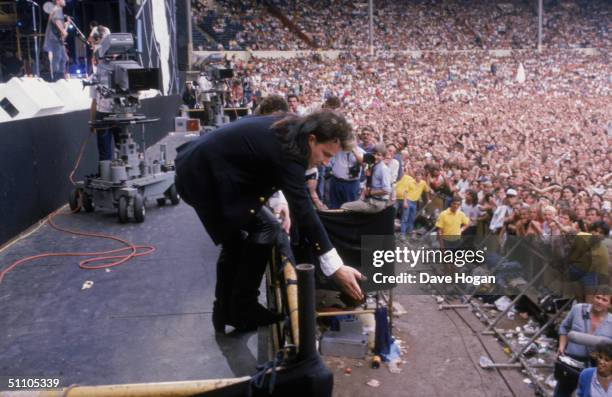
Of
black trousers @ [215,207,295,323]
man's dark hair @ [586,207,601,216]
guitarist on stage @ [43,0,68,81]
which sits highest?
guitarist on stage @ [43,0,68,81]

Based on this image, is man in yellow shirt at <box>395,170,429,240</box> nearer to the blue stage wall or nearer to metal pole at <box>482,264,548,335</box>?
metal pole at <box>482,264,548,335</box>

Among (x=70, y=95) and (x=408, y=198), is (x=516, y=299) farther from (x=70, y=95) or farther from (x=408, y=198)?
(x=70, y=95)

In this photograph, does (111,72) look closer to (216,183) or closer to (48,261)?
(48,261)

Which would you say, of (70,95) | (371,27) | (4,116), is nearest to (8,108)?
(4,116)

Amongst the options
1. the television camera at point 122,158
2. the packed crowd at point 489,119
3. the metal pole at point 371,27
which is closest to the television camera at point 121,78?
the television camera at point 122,158

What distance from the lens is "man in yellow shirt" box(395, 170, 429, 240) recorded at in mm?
11688

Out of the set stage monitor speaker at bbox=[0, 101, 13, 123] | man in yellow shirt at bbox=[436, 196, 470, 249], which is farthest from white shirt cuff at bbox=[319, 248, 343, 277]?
man in yellow shirt at bbox=[436, 196, 470, 249]

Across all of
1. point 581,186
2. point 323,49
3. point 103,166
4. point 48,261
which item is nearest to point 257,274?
point 48,261

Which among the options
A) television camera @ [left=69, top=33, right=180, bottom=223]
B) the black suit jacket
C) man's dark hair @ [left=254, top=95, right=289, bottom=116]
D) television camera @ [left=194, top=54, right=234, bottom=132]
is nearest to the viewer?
the black suit jacket

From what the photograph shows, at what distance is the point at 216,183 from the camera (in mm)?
3074

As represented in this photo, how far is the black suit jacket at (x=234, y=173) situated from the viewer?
113 inches

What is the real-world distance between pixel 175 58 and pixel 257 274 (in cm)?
1957

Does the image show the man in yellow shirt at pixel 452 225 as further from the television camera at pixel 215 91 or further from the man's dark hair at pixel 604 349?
the television camera at pixel 215 91

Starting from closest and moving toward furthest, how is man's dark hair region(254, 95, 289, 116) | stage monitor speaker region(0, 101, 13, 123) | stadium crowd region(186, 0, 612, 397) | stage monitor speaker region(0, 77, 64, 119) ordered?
man's dark hair region(254, 95, 289, 116) < stage monitor speaker region(0, 101, 13, 123) < stage monitor speaker region(0, 77, 64, 119) < stadium crowd region(186, 0, 612, 397)
